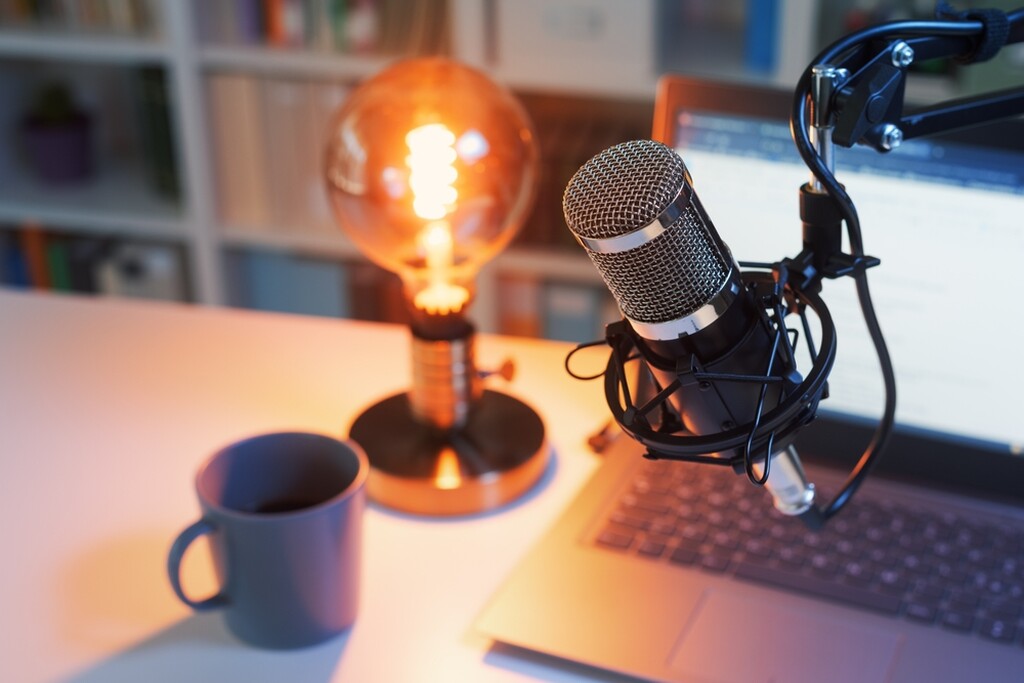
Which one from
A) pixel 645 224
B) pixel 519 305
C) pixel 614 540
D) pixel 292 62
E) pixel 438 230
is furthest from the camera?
pixel 519 305

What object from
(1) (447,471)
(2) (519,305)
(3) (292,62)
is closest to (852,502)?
(1) (447,471)

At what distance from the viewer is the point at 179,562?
0.67 meters

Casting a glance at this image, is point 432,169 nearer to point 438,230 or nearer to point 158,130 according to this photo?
point 438,230

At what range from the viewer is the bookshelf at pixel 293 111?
1721mm

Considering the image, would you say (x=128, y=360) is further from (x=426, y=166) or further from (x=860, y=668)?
(x=860, y=668)

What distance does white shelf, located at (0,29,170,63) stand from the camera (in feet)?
6.38

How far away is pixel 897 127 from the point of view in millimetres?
468

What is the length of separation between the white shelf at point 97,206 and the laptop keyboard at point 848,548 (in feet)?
4.83

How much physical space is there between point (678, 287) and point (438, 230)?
1.48 ft

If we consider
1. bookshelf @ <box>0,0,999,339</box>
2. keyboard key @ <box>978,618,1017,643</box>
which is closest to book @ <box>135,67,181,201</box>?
bookshelf @ <box>0,0,999,339</box>

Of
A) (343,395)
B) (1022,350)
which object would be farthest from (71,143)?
(1022,350)

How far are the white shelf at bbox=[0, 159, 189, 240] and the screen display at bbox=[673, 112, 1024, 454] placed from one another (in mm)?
1454

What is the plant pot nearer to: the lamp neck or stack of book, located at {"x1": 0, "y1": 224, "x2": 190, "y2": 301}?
stack of book, located at {"x1": 0, "y1": 224, "x2": 190, "y2": 301}

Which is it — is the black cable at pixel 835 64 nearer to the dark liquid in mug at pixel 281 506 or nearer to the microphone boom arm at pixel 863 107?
the microphone boom arm at pixel 863 107
